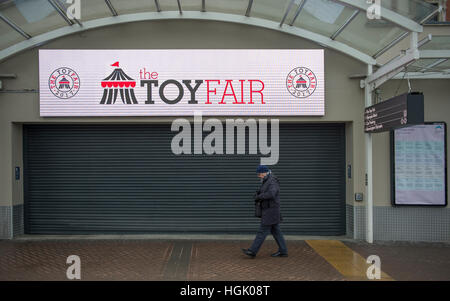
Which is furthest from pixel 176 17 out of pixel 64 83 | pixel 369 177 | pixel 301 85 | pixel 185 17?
pixel 369 177

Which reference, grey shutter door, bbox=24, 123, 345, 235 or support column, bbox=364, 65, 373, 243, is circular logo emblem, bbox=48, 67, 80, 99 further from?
support column, bbox=364, 65, 373, 243

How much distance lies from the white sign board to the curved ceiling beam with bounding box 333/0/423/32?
2407 mm

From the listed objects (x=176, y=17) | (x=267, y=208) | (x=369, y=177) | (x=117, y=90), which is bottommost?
(x=267, y=208)

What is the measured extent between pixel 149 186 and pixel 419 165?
20.5ft

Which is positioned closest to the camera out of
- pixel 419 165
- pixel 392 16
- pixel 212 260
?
pixel 392 16

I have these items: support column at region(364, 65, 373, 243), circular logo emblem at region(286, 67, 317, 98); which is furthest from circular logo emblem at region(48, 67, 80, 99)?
support column at region(364, 65, 373, 243)

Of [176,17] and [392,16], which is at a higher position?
[176,17]

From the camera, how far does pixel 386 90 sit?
9.73m

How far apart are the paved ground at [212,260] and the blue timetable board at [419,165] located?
106 centimetres

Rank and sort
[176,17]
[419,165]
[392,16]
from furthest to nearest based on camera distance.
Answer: [176,17] → [419,165] → [392,16]

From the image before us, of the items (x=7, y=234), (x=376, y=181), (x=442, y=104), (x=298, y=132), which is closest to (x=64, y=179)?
(x=7, y=234)

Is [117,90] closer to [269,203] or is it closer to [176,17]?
[176,17]

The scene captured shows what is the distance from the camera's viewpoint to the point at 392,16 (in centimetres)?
746
